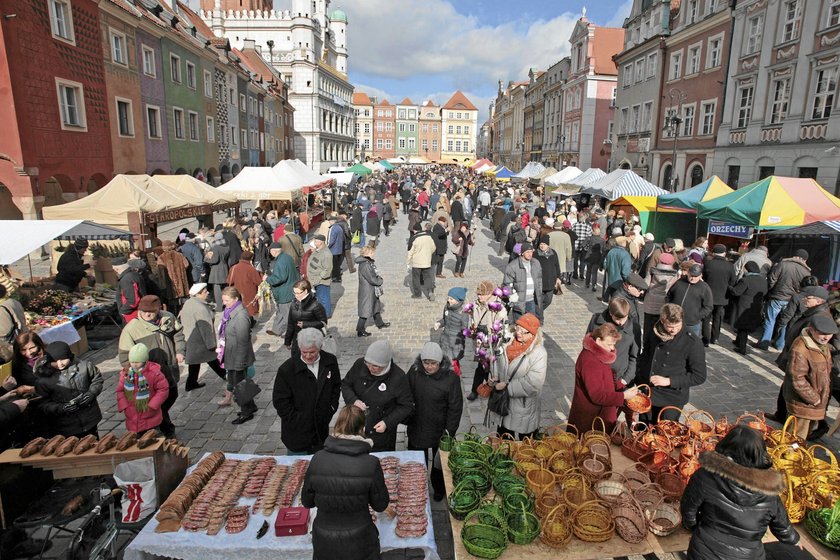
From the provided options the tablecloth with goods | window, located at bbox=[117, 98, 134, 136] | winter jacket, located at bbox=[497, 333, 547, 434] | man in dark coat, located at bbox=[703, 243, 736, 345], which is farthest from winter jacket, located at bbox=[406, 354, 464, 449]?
window, located at bbox=[117, 98, 134, 136]

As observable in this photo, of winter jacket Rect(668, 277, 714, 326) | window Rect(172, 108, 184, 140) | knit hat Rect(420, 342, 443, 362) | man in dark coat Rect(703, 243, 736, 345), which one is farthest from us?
window Rect(172, 108, 184, 140)

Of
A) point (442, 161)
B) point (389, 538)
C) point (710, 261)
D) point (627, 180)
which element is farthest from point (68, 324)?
point (442, 161)

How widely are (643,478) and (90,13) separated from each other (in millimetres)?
21936

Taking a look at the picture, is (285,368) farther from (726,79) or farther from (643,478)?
(726,79)

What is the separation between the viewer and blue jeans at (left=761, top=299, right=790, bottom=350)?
880 centimetres

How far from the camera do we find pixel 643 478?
3.76 m

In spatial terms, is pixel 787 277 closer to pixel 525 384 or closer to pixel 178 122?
pixel 525 384

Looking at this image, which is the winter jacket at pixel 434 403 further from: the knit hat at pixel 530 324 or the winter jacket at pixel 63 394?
the winter jacket at pixel 63 394

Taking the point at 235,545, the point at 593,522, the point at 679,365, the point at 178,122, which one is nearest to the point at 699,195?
the point at 679,365

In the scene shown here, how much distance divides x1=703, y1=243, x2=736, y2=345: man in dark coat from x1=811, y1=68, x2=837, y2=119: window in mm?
12465

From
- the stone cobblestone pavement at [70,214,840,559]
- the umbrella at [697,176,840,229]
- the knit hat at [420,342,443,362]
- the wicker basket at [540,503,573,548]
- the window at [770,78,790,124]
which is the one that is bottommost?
the stone cobblestone pavement at [70,214,840,559]

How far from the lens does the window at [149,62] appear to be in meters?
21.7

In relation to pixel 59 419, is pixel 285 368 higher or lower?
higher

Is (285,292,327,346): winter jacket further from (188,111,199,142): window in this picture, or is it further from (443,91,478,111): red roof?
(443,91,478,111): red roof
